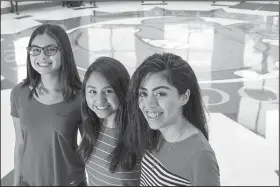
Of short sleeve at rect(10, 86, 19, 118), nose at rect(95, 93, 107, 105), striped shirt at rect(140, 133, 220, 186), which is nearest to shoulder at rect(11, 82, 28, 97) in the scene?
short sleeve at rect(10, 86, 19, 118)

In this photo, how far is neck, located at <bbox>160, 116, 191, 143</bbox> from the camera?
1.85ft

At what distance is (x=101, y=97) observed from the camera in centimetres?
60

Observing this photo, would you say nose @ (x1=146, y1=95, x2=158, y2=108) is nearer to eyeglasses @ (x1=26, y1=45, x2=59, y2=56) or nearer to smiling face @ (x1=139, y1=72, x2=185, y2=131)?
smiling face @ (x1=139, y1=72, x2=185, y2=131)

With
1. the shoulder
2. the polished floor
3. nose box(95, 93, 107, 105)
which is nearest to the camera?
nose box(95, 93, 107, 105)

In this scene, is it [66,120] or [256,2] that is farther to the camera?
[256,2]

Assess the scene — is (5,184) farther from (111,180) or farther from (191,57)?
(191,57)

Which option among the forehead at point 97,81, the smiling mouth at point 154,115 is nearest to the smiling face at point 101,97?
the forehead at point 97,81

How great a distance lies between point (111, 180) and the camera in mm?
639

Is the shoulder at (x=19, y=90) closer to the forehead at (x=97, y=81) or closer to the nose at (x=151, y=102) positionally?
the forehead at (x=97, y=81)

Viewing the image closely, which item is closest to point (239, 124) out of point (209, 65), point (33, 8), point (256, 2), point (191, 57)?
point (209, 65)

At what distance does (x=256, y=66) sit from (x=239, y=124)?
1548 mm

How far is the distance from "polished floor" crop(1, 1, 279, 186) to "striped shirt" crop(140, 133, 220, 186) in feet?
0.77

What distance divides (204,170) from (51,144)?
0.29m

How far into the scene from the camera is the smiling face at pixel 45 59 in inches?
24.5
